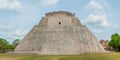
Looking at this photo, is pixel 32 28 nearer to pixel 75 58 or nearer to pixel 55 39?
pixel 55 39

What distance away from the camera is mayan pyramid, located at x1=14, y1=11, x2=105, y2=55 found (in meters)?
64.6

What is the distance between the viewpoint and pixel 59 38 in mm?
66438

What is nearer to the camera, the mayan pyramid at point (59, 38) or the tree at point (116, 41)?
the mayan pyramid at point (59, 38)

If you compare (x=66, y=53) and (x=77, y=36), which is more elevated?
(x=77, y=36)

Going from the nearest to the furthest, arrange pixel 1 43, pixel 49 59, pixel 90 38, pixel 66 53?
pixel 49 59 → pixel 66 53 → pixel 90 38 → pixel 1 43

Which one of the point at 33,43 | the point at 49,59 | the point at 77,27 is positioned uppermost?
the point at 77,27

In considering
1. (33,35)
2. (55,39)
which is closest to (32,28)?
(33,35)

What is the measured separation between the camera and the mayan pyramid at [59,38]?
64625 millimetres

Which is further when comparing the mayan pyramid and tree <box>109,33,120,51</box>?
tree <box>109,33,120,51</box>

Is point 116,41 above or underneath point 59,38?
above

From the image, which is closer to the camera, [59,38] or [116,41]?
[59,38]

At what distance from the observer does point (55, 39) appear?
66.4 metres

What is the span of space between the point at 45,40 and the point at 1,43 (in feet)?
154

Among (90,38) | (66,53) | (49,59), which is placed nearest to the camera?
(49,59)
